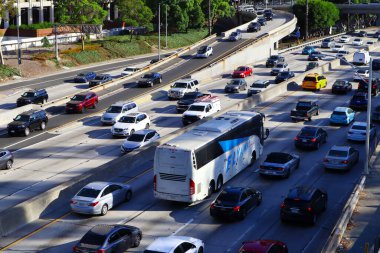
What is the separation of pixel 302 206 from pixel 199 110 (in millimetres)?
26005

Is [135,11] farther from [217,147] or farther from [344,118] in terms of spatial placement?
[217,147]

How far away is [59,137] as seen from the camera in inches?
2111

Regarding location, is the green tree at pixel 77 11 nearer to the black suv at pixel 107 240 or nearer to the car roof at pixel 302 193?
the car roof at pixel 302 193

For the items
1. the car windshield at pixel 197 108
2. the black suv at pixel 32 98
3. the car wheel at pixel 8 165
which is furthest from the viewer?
the black suv at pixel 32 98

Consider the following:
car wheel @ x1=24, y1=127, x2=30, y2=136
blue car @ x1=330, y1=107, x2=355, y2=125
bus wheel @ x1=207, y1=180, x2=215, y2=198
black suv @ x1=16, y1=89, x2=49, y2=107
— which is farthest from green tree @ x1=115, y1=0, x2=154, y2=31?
bus wheel @ x1=207, y1=180, x2=215, y2=198

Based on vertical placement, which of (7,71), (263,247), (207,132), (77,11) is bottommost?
(263,247)

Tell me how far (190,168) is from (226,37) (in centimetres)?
8347

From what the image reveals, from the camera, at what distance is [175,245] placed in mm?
25703

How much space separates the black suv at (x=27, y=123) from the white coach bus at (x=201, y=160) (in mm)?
20756

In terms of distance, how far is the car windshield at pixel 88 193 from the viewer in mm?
32938

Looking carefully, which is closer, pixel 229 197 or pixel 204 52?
pixel 229 197

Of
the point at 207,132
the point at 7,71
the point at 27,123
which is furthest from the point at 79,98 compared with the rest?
the point at 207,132

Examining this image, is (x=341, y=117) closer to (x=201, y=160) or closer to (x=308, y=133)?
(x=308, y=133)

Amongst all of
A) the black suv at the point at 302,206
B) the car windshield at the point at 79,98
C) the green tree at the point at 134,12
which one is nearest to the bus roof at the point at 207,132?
the black suv at the point at 302,206
